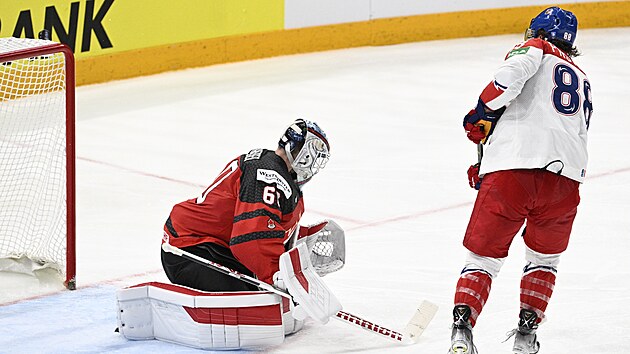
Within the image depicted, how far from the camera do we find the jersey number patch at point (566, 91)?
3256 mm

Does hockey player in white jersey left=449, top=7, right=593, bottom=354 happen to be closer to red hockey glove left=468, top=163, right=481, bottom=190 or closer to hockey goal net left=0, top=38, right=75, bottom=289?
red hockey glove left=468, top=163, right=481, bottom=190

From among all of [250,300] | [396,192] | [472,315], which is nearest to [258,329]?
[250,300]

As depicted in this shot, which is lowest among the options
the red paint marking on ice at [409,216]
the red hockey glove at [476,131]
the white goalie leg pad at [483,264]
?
the white goalie leg pad at [483,264]

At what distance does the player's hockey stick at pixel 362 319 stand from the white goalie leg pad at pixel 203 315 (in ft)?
0.18

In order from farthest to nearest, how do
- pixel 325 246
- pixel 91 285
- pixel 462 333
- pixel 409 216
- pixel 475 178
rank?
pixel 409 216 → pixel 91 285 → pixel 325 246 → pixel 475 178 → pixel 462 333

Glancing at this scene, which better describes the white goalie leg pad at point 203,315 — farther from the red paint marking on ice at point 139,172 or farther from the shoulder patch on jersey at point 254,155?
the red paint marking on ice at point 139,172

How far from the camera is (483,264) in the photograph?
3.27 metres

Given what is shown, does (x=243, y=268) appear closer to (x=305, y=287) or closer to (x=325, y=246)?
(x=305, y=287)

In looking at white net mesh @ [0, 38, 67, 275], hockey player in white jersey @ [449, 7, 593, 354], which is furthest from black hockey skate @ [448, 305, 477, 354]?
white net mesh @ [0, 38, 67, 275]

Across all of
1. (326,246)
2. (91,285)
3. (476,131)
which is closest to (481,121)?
(476,131)

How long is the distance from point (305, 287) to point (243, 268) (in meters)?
0.26

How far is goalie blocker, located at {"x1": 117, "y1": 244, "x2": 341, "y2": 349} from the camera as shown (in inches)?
131

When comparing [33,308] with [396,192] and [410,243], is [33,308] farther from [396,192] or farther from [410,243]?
[396,192]

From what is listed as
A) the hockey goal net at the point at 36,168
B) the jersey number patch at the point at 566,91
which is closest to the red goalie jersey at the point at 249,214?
the hockey goal net at the point at 36,168
